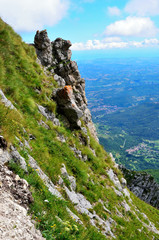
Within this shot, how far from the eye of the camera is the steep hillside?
19.9ft

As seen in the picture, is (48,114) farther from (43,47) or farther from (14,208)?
(43,47)

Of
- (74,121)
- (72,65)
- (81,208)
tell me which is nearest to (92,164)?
(74,121)

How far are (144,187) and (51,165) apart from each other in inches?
1847

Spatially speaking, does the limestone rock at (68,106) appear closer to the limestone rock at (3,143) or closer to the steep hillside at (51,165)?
the steep hillside at (51,165)

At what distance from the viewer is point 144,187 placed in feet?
158

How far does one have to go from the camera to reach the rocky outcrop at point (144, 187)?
46.9 metres

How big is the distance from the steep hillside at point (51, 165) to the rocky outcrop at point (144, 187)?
106ft

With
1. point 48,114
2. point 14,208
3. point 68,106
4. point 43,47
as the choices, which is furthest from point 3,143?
point 43,47

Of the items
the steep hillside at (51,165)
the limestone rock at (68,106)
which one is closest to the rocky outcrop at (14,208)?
the steep hillside at (51,165)

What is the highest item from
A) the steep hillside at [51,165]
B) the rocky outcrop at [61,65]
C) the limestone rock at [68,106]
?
the rocky outcrop at [61,65]

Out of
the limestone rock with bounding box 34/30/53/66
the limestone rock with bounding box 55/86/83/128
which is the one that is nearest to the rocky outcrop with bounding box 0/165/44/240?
the limestone rock with bounding box 55/86/83/128

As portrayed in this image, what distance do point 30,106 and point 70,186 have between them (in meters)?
7.25

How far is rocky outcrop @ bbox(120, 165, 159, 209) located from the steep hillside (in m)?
32.2

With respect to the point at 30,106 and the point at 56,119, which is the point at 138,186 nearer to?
the point at 56,119
